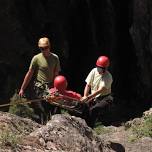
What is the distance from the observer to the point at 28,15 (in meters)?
21.0

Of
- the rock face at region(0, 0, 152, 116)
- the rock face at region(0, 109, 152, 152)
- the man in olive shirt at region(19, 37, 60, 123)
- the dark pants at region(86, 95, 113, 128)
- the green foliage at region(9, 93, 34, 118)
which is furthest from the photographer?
the rock face at region(0, 0, 152, 116)

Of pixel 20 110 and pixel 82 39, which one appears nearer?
pixel 20 110

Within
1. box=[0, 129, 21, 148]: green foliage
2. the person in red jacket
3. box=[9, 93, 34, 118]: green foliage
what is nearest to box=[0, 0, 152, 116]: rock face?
box=[9, 93, 34, 118]: green foliage

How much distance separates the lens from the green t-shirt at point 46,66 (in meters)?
9.71

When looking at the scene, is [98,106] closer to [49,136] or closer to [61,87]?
[61,87]

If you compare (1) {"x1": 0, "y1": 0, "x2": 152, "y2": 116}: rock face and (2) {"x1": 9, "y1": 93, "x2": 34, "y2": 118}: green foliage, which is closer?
(2) {"x1": 9, "y1": 93, "x2": 34, "y2": 118}: green foliage

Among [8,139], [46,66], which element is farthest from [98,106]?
[8,139]

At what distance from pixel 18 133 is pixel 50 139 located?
391mm

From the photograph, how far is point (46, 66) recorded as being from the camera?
970 cm

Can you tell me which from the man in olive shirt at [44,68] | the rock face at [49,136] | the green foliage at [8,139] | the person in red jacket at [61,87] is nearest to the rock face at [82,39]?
the man in olive shirt at [44,68]

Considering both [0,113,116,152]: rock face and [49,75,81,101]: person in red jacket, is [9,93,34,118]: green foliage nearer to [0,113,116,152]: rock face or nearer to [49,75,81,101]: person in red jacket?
[49,75,81,101]: person in red jacket

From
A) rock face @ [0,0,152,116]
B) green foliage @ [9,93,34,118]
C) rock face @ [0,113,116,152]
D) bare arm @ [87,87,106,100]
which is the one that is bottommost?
rock face @ [0,113,116,152]

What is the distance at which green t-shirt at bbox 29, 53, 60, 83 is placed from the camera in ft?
31.9

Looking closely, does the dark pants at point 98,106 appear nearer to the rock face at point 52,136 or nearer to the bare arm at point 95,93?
the bare arm at point 95,93
